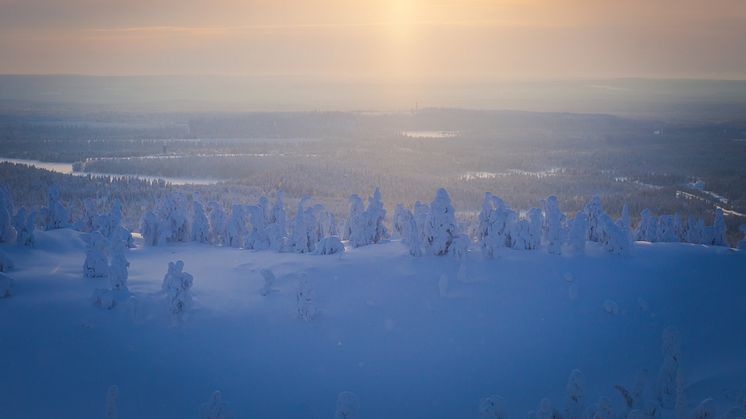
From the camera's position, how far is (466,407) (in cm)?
2044

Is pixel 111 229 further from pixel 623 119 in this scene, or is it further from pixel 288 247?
pixel 623 119

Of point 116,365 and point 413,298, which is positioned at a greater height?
point 413,298

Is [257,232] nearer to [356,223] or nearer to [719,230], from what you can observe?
[356,223]

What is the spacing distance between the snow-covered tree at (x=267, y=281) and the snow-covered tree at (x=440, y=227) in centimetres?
663

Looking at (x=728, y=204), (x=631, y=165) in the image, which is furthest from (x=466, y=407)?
(x=631, y=165)

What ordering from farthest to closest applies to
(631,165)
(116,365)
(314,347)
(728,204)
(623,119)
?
(623,119), (631,165), (728,204), (314,347), (116,365)

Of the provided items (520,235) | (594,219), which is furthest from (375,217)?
(594,219)

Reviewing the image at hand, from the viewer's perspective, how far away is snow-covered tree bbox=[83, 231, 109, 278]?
24.0 m

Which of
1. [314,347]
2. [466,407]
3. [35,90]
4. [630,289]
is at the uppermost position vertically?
[35,90]

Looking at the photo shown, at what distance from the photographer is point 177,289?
22.0m

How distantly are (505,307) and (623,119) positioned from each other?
4575 inches

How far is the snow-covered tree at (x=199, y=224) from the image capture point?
31.0m

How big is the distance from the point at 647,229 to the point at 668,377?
13341mm

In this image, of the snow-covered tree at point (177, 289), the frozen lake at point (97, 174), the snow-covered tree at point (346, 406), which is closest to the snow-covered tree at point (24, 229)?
the snow-covered tree at point (177, 289)
